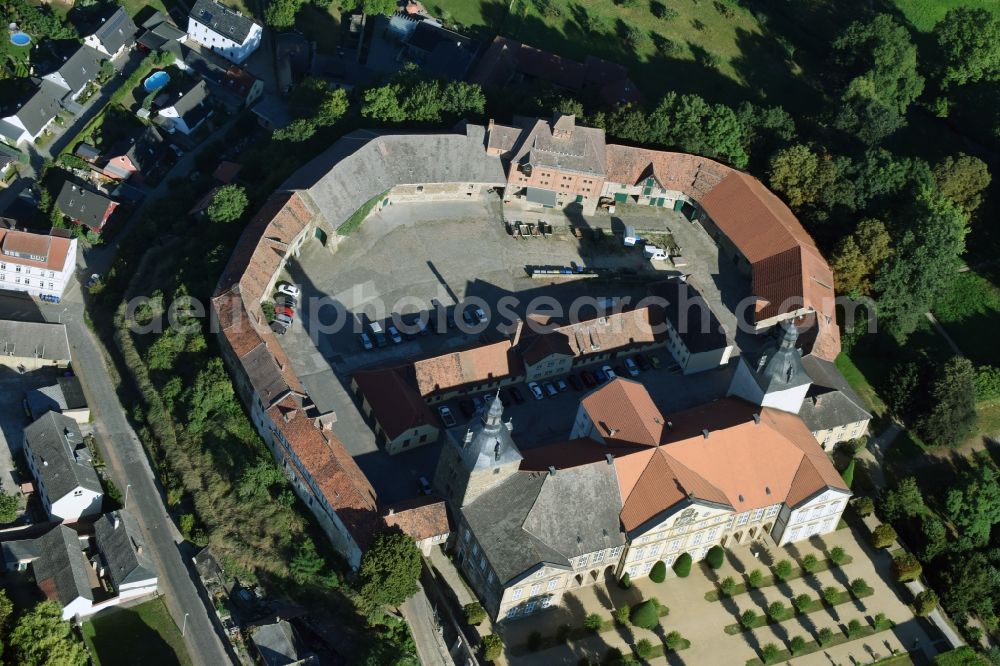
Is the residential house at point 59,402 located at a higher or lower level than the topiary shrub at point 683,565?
lower

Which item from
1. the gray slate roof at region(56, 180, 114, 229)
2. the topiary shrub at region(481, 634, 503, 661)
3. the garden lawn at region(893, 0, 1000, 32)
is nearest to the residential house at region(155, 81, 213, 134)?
the gray slate roof at region(56, 180, 114, 229)

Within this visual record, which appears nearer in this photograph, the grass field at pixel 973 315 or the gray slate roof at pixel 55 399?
the gray slate roof at pixel 55 399

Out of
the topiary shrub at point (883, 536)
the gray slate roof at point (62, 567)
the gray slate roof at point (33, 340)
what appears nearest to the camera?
the gray slate roof at point (62, 567)

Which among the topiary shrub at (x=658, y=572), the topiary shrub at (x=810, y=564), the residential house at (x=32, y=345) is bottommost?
the residential house at (x=32, y=345)

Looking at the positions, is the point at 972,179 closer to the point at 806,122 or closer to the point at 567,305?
the point at 806,122

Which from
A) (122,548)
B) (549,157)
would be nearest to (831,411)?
(549,157)

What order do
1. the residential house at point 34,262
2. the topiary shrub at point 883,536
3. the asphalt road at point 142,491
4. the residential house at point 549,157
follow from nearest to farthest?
the asphalt road at point 142,491 < the topiary shrub at point 883,536 < the residential house at point 34,262 < the residential house at point 549,157

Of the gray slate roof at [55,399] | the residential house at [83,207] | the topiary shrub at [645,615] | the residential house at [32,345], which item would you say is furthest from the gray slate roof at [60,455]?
the topiary shrub at [645,615]

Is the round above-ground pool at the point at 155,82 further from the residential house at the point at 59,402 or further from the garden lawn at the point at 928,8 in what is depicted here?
the garden lawn at the point at 928,8
